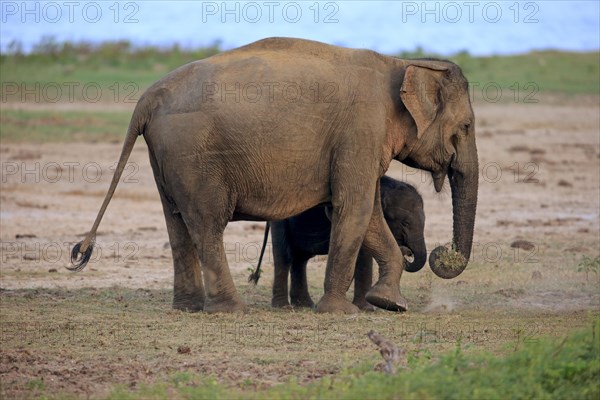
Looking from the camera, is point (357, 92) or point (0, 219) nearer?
point (357, 92)

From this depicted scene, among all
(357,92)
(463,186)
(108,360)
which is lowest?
(108,360)

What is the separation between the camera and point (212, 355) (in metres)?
9.27

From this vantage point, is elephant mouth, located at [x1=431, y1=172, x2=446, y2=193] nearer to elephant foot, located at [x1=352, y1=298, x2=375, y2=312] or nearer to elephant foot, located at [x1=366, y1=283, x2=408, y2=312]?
elephant foot, located at [x1=366, y1=283, x2=408, y2=312]

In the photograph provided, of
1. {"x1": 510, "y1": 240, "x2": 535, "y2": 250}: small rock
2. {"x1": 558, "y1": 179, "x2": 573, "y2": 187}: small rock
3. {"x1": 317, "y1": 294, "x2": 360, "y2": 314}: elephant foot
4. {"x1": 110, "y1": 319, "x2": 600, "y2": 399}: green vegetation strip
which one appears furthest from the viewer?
{"x1": 558, "y1": 179, "x2": 573, "y2": 187}: small rock

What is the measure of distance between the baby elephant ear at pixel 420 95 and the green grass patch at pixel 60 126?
1239 cm

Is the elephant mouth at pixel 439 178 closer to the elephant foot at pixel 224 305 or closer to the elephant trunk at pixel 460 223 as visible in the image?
the elephant trunk at pixel 460 223

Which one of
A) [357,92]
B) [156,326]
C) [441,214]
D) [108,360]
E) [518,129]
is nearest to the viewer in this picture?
[108,360]

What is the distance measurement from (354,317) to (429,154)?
176cm

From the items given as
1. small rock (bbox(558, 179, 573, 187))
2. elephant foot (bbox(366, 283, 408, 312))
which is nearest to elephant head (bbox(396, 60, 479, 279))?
elephant foot (bbox(366, 283, 408, 312))

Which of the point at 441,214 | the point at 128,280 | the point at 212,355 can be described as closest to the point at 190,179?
the point at 212,355

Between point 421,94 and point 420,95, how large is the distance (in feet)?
0.04

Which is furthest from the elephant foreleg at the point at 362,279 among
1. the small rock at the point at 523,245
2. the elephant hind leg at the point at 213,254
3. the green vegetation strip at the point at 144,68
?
the green vegetation strip at the point at 144,68

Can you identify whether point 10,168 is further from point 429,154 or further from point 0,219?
point 429,154

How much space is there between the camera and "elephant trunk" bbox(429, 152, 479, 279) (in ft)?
38.4
